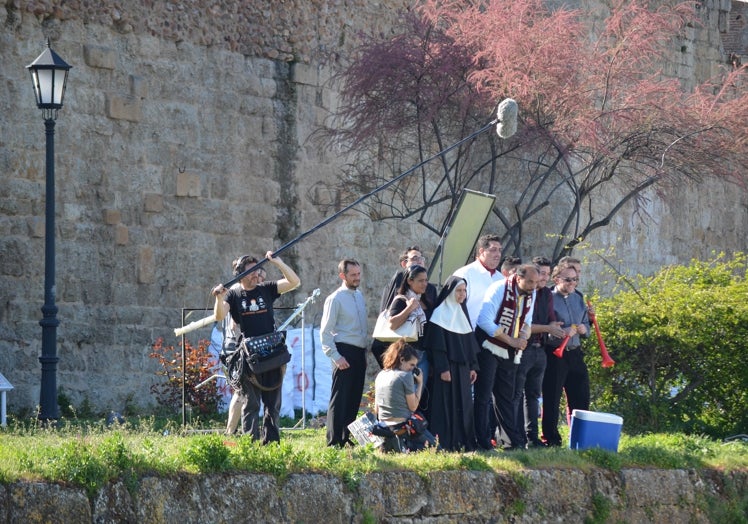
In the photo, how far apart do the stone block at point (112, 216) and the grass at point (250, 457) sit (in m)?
2.93

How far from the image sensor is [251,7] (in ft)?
52.4

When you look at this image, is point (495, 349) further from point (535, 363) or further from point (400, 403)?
point (400, 403)

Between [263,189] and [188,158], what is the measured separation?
1225mm

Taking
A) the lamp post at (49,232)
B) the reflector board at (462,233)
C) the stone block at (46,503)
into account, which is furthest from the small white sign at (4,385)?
the stone block at (46,503)

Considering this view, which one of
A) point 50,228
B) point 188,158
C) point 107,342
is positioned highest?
point 188,158

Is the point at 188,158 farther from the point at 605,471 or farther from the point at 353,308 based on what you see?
the point at 605,471

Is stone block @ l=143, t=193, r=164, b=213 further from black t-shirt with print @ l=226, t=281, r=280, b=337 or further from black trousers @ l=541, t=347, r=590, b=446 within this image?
black trousers @ l=541, t=347, r=590, b=446

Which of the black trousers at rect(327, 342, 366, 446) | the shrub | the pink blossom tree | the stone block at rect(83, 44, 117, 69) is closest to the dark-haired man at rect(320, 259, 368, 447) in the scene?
the black trousers at rect(327, 342, 366, 446)

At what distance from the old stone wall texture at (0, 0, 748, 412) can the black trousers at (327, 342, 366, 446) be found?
13.8 ft

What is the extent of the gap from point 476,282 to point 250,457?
143 inches

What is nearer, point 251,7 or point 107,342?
point 107,342

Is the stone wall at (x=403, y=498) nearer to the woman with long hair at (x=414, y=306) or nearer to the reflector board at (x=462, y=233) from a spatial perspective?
the woman with long hair at (x=414, y=306)

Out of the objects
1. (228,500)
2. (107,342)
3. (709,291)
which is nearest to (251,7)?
(107,342)

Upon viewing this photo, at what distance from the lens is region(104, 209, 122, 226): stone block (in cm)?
1420
